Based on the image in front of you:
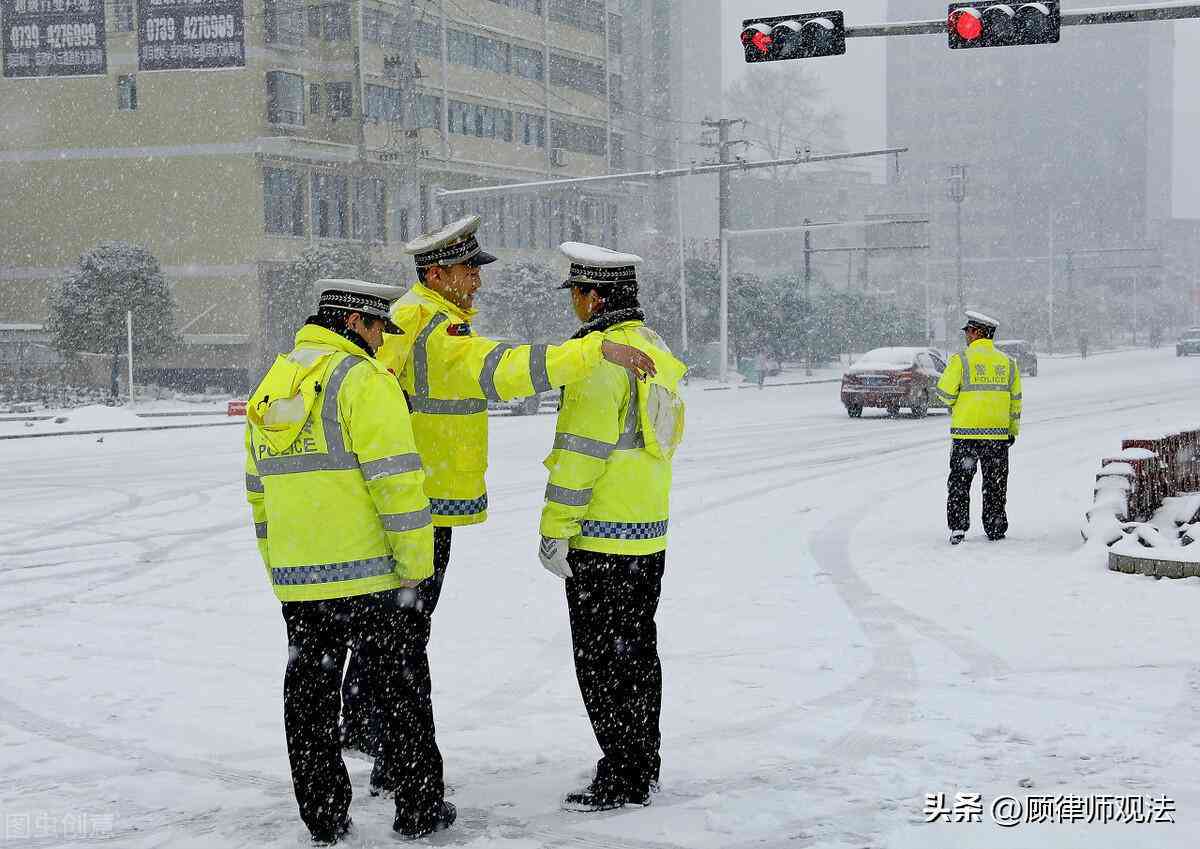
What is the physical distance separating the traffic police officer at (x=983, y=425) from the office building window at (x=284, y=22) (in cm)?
4011

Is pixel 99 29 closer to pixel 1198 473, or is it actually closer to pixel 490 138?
pixel 490 138

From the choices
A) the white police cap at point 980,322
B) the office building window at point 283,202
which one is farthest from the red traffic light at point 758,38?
the office building window at point 283,202

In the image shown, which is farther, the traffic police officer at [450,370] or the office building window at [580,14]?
the office building window at [580,14]

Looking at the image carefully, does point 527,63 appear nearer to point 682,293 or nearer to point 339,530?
point 682,293

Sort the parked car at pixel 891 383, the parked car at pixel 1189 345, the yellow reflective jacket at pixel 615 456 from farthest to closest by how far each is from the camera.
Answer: the parked car at pixel 1189 345
the parked car at pixel 891 383
the yellow reflective jacket at pixel 615 456

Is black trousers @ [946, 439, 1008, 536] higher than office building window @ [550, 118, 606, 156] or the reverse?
the reverse

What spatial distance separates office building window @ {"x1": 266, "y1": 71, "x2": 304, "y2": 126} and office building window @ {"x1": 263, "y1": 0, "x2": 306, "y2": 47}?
45.5 inches

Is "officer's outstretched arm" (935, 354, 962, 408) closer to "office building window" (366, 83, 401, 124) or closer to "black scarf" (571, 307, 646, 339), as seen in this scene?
"black scarf" (571, 307, 646, 339)

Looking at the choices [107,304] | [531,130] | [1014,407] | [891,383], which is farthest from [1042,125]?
[1014,407]

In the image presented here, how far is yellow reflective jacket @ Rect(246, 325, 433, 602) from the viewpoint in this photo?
466 cm

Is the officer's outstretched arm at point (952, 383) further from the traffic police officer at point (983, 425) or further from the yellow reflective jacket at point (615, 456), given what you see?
the yellow reflective jacket at point (615, 456)

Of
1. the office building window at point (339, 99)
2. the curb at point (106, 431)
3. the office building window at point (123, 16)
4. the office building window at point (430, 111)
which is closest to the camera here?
the curb at point (106, 431)

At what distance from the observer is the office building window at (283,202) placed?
47594 mm

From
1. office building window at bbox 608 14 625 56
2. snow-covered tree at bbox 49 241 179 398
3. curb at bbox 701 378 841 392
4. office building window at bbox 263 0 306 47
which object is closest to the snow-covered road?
snow-covered tree at bbox 49 241 179 398
